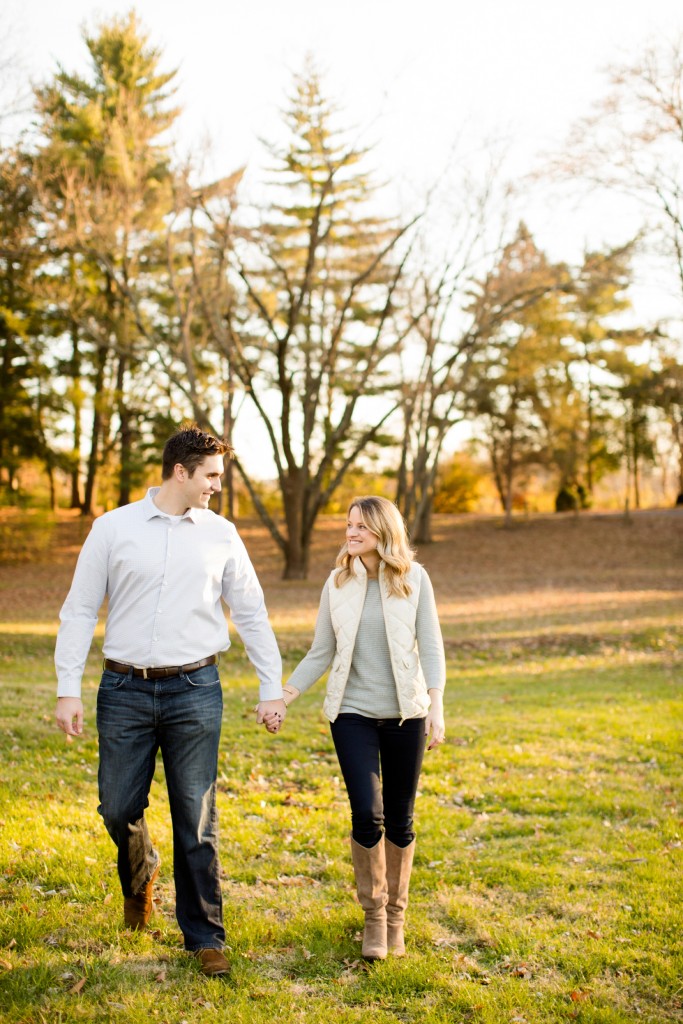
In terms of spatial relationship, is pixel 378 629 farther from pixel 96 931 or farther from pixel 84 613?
pixel 96 931

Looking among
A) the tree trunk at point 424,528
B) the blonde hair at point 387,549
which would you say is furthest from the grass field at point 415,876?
the tree trunk at point 424,528

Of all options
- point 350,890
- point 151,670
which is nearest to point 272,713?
point 151,670

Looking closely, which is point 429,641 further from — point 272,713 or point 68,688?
point 68,688

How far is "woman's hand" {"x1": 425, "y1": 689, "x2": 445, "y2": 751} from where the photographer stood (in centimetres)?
404

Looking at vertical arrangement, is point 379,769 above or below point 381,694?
below

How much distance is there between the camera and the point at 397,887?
13.7ft

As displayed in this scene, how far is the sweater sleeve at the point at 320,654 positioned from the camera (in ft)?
14.2

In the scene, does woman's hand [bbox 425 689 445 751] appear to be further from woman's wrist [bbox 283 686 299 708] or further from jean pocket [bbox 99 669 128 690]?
jean pocket [bbox 99 669 128 690]

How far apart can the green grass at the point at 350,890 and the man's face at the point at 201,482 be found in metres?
2.04

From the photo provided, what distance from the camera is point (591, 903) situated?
186 inches

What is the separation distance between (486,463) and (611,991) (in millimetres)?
40308

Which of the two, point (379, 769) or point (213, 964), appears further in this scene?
point (379, 769)

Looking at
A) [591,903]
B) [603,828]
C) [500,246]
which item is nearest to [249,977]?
[591,903]

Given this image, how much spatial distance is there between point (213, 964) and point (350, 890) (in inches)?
50.0
